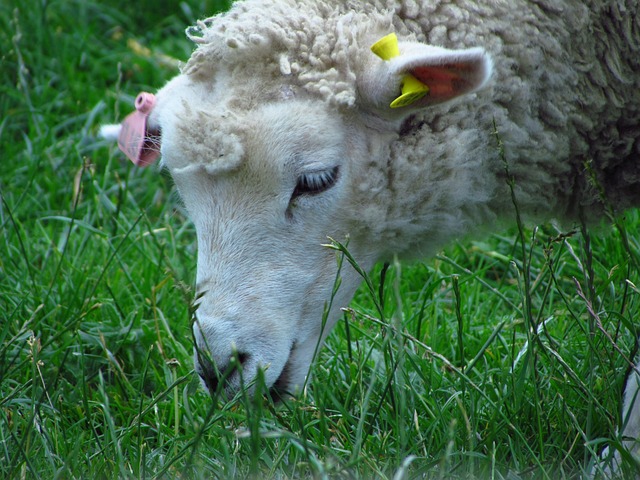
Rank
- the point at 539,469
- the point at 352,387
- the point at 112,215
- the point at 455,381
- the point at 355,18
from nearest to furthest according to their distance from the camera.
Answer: the point at 539,469
the point at 355,18
the point at 352,387
the point at 455,381
the point at 112,215

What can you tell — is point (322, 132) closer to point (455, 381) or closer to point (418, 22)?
point (418, 22)

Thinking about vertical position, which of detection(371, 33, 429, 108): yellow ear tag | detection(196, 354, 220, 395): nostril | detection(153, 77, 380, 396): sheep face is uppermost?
detection(371, 33, 429, 108): yellow ear tag

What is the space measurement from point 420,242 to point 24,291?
5.30ft

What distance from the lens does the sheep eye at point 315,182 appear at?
2.38 meters

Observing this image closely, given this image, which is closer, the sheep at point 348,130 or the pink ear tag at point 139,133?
the sheep at point 348,130

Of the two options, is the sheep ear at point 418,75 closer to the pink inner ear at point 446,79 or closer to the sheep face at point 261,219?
the pink inner ear at point 446,79

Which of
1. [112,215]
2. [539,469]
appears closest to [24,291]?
[112,215]

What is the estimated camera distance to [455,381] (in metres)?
2.75

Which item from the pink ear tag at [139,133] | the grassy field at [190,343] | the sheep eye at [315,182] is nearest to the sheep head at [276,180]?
the sheep eye at [315,182]

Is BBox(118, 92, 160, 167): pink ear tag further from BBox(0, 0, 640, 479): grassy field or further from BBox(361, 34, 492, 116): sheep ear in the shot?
BBox(361, 34, 492, 116): sheep ear

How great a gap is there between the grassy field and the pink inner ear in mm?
434

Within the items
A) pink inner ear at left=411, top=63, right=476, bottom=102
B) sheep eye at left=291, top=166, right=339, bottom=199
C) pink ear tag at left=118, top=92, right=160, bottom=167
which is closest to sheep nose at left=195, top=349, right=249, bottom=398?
sheep eye at left=291, top=166, right=339, bottom=199

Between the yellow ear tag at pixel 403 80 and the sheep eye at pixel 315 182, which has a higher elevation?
the yellow ear tag at pixel 403 80

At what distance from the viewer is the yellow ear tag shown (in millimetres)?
2273
